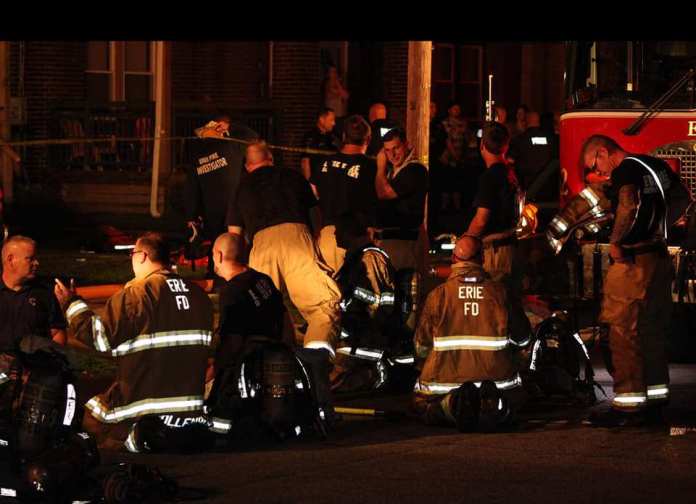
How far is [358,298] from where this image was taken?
39.1 feet

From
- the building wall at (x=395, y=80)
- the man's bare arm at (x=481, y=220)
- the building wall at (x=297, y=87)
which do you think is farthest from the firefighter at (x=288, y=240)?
the building wall at (x=395, y=80)

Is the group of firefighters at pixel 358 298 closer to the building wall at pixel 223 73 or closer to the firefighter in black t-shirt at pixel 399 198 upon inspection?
the firefighter in black t-shirt at pixel 399 198

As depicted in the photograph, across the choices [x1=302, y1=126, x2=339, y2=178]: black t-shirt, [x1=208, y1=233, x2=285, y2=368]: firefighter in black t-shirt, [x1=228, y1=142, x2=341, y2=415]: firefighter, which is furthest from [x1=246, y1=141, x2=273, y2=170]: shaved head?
[x1=302, y1=126, x2=339, y2=178]: black t-shirt

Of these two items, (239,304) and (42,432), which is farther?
(239,304)

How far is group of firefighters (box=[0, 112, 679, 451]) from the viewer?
9.42 m

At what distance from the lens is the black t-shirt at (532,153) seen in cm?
1967

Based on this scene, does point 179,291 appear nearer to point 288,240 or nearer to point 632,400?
point 288,240

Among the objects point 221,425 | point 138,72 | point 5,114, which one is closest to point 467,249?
point 221,425

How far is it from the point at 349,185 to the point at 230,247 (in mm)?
2291

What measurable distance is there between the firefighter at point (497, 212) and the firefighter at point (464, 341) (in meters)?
1.35

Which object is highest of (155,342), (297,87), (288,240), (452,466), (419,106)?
(297,87)

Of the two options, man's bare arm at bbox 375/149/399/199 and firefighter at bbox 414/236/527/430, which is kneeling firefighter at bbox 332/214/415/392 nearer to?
man's bare arm at bbox 375/149/399/199

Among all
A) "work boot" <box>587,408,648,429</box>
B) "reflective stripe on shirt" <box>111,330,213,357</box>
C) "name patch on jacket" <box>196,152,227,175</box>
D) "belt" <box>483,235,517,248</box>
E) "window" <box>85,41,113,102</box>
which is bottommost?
"work boot" <box>587,408,648,429</box>

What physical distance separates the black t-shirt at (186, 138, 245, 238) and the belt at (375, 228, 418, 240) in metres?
1.46
